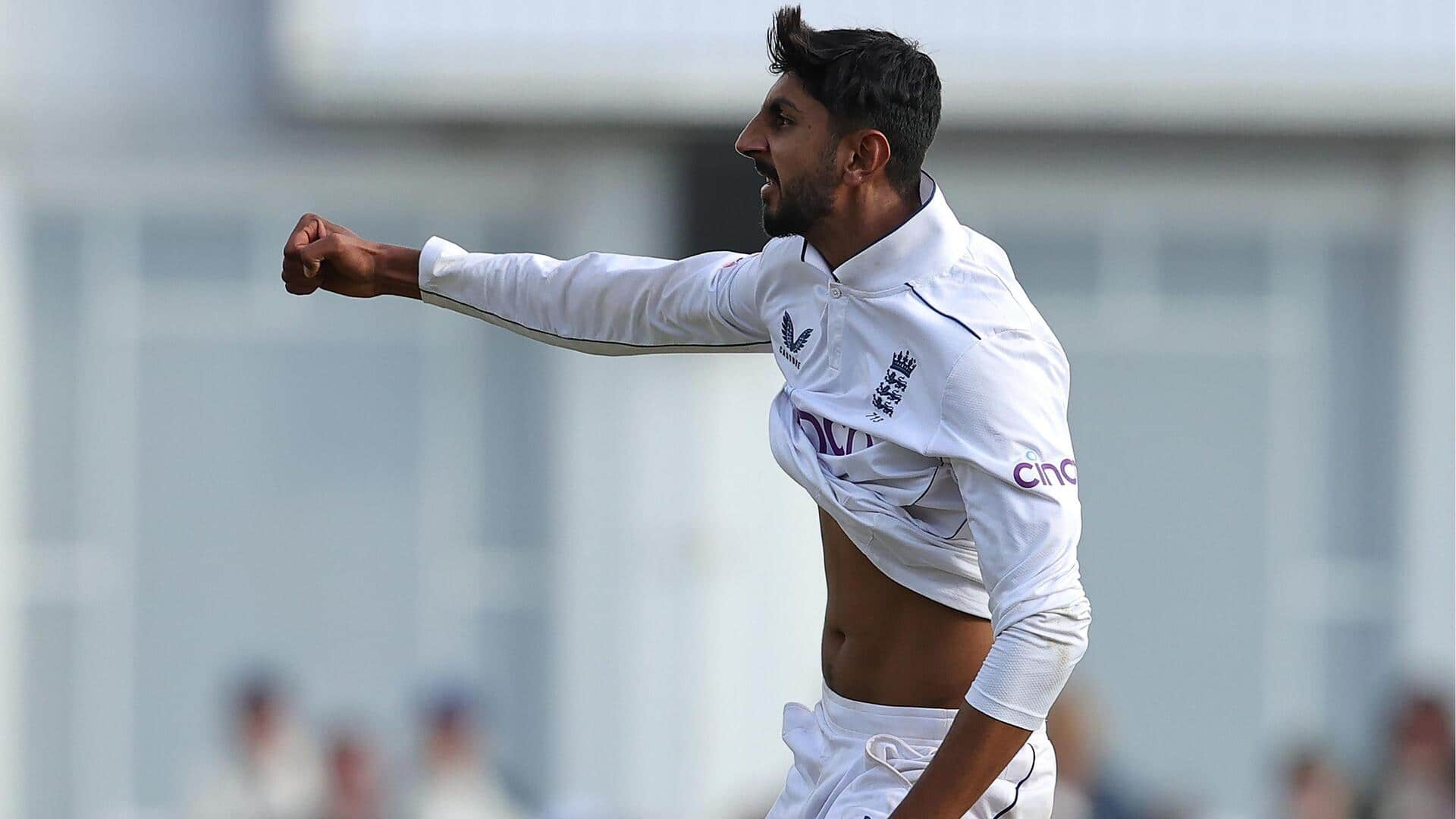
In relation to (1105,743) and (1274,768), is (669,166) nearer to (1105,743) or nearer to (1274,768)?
(1105,743)

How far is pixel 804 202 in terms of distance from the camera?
356 cm

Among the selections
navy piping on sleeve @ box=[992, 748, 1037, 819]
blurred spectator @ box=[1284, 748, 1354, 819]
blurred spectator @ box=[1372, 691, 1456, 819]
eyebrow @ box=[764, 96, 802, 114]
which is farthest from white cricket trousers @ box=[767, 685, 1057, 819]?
blurred spectator @ box=[1284, 748, 1354, 819]

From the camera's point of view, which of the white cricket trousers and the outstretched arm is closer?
the white cricket trousers

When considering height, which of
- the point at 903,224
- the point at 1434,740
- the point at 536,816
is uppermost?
the point at 903,224

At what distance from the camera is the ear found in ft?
11.6

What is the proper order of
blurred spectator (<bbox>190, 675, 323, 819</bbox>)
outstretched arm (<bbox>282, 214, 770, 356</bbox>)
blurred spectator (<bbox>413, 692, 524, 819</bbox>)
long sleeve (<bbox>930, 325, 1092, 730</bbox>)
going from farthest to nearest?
blurred spectator (<bbox>413, 692, 524, 819</bbox>) → blurred spectator (<bbox>190, 675, 323, 819</bbox>) → outstretched arm (<bbox>282, 214, 770, 356</bbox>) → long sleeve (<bbox>930, 325, 1092, 730</bbox>)

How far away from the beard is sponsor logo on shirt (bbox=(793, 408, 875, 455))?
1.02ft

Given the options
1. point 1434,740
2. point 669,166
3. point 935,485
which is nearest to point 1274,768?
point 1434,740

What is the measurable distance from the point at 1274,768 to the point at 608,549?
3.72 meters

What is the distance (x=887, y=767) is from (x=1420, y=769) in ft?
20.3

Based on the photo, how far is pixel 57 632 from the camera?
11414 millimetres

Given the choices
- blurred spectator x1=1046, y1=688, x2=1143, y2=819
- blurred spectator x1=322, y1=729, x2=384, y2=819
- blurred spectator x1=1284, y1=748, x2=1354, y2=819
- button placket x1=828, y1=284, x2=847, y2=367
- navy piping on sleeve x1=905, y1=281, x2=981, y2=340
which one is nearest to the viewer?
navy piping on sleeve x1=905, y1=281, x2=981, y2=340

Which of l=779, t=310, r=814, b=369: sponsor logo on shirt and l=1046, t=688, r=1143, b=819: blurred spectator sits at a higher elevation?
l=779, t=310, r=814, b=369: sponsor logo on shirt

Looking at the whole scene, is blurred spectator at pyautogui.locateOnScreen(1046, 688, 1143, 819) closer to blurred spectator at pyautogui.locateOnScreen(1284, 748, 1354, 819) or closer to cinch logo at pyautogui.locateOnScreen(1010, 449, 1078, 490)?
blurred spectator at pyautogui.locateOnScreen(1284, 748, 1354, 819)
